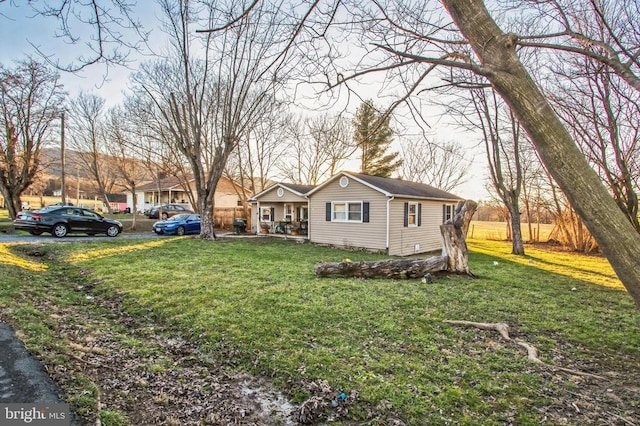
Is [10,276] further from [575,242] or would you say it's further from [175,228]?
[575,242]

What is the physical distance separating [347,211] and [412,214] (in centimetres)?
317

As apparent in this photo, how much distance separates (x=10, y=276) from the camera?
693 centimetres

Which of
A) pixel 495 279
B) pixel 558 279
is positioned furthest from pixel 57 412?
pixel 558 279

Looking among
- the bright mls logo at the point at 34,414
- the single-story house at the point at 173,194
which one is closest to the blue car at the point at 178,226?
the single-story house at the point at 173,194

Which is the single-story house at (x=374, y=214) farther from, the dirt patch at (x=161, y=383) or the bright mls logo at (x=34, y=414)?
the bright mls logo at (x=34, y=414)

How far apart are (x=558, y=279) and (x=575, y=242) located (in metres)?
12.3

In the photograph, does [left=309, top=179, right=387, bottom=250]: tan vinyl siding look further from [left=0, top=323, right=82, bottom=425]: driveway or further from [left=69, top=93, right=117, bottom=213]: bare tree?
[left=69, top=93, right=117, bottom=213]: bare tree

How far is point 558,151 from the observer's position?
2.11 metres

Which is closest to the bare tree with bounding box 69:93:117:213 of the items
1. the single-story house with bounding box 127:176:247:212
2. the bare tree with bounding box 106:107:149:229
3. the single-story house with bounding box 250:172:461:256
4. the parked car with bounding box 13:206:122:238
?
the bare tree with bounding box 106:107:149:229

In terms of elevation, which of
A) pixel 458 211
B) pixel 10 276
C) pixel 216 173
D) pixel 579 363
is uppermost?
pixel 216 173

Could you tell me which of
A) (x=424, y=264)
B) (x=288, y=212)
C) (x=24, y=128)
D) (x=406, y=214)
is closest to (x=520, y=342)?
(x=424, y=264)

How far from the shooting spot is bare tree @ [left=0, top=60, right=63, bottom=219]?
18.4 m

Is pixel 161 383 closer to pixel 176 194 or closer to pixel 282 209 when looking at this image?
pixel 282 209

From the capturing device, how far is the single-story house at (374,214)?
583 inches
